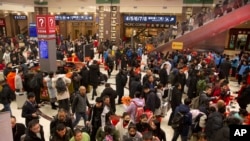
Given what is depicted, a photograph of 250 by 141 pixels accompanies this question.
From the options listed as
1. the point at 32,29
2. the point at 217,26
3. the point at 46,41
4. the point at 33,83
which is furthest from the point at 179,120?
the point at 32,29

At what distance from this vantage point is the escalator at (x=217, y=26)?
1273 centimetres

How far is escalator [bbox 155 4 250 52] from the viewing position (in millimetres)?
12734

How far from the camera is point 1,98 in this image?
6.08m

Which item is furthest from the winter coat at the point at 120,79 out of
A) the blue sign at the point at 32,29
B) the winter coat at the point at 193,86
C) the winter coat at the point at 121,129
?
the blue sign at the point at 32,29

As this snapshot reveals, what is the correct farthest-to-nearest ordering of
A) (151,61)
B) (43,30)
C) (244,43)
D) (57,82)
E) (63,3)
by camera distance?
(63,3) → (244,43) → (151,61) → (43,30) → (57,82)

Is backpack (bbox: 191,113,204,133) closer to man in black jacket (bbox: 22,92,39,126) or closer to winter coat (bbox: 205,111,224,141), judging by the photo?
winter coat (bbox: 205,111,224,141)

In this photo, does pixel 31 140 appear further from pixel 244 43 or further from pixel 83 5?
pixel 83 5

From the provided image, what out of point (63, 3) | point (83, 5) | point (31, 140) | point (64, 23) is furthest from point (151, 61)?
point (64, 23)

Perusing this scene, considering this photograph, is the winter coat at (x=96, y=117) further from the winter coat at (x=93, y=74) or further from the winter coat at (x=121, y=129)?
the winter coat at (x=93, y=74)

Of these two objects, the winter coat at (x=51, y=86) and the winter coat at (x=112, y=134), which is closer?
the winter coat at (x=112, y=134)

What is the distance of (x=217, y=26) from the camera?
13.4m

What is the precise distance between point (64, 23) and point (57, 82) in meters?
21.9

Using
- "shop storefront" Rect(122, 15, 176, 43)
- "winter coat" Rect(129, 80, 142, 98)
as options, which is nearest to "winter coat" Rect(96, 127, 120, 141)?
"winter coat" Rect(129, 80, 142, 98)

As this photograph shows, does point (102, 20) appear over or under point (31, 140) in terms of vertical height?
over
